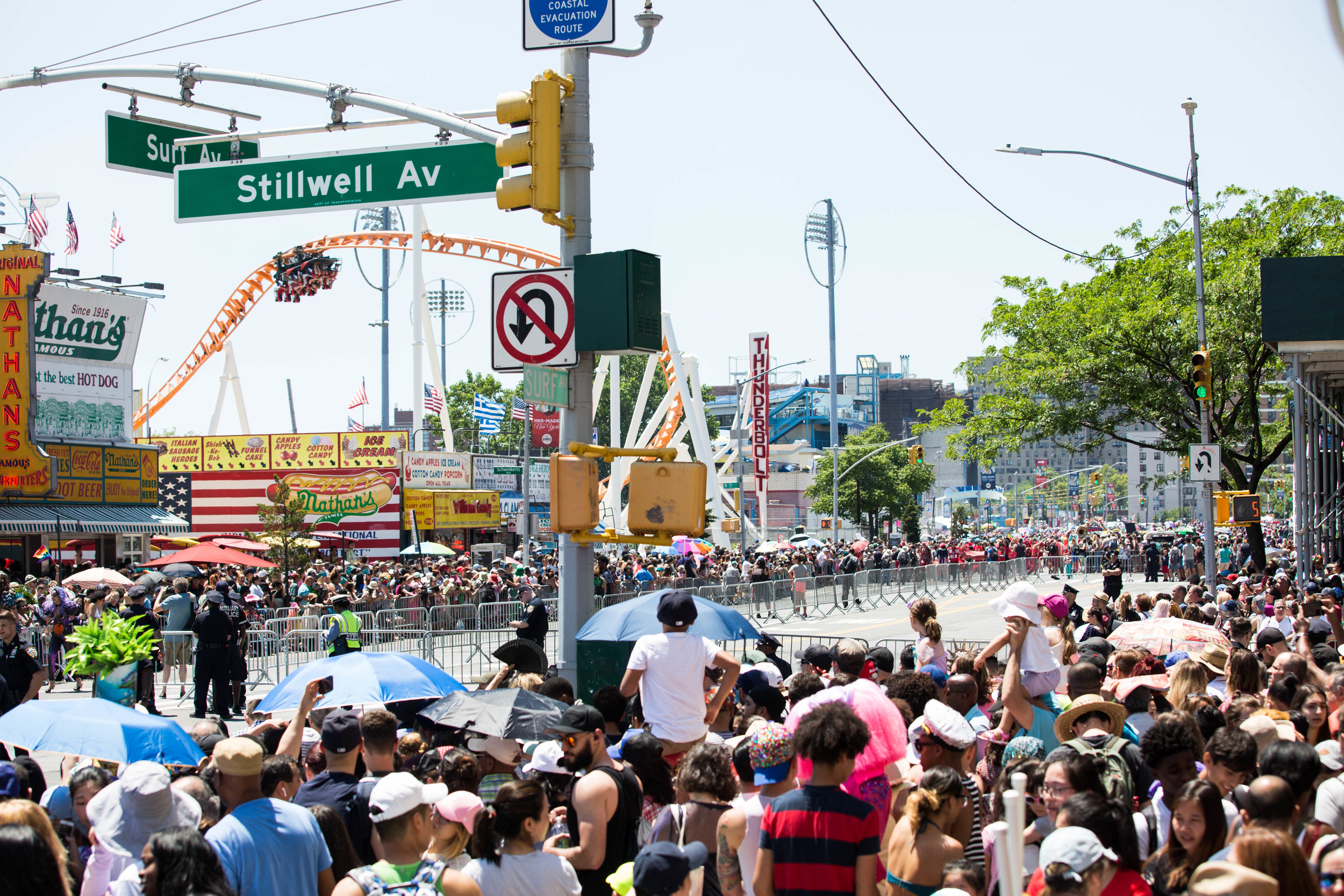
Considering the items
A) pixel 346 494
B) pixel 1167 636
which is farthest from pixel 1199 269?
→ pixel 346 494

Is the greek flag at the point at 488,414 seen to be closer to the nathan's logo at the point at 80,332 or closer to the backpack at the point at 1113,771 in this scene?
the nathan's logo at the point at 80,332

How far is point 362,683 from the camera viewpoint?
24.8ft

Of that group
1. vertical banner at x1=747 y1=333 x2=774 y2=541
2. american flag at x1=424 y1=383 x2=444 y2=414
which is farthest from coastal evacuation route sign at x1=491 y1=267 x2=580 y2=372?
american flag at x1=424 y1=383 x2=444 y2=414

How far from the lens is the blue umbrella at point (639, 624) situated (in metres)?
9.17

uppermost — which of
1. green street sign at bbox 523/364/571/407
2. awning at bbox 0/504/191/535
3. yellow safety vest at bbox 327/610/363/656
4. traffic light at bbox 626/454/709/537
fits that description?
green street sign at bbox 523/364/571/407

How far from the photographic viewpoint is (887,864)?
4730 mm

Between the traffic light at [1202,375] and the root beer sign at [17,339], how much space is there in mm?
23854

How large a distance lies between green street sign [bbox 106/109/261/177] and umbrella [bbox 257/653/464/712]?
5.10 meters

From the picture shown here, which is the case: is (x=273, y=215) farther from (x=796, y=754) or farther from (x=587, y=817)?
(x=796, y=754)

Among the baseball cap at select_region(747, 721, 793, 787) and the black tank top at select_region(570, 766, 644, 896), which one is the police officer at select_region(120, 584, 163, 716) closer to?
the black tank top at select_region(570, 766, 644, 896)

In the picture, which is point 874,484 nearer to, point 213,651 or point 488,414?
point 488,414

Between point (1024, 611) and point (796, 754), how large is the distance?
2.79 meters

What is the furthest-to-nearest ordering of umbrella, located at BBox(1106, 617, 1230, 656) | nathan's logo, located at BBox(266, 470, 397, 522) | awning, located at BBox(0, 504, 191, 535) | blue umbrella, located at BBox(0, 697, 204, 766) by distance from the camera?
nathan's logo, located at BBox(266, 470, 397, 522) < awning, located at BBox(0, 504, 191, 535) < umbrella, located at BBox(1106, 617, 1230, 656) < blue umbrella, located at BBox(0, 697, 204, 766)

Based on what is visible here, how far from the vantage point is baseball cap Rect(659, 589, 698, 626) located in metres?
7.18
